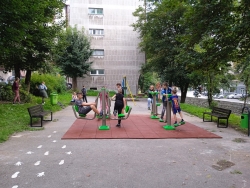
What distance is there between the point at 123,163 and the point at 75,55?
79.0 feet

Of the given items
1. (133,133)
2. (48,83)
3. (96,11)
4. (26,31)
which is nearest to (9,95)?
(26,31)

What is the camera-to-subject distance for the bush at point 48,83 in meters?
21.6

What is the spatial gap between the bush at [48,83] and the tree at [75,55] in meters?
1.75

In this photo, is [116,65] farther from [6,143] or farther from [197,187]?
[197,187]

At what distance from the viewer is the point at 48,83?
24.2m

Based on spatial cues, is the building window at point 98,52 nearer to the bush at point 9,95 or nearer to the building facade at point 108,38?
the building facade at point 108,38

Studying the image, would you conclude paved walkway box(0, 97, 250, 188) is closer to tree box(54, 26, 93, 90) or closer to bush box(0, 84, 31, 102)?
bush box(0, 84, 31, 102)

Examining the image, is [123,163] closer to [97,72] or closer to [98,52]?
[97,72]

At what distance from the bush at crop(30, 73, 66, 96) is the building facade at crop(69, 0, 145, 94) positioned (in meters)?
4.33

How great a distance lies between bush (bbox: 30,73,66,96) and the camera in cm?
2158

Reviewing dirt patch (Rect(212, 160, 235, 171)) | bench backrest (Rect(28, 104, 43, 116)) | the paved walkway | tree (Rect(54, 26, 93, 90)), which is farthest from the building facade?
dirt patch (Rect(212, 160, 235, 171))

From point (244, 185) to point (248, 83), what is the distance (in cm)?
1473

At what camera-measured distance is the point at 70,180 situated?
13.4ft

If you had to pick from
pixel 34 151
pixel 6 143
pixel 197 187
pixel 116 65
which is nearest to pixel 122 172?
pixel 197 187
